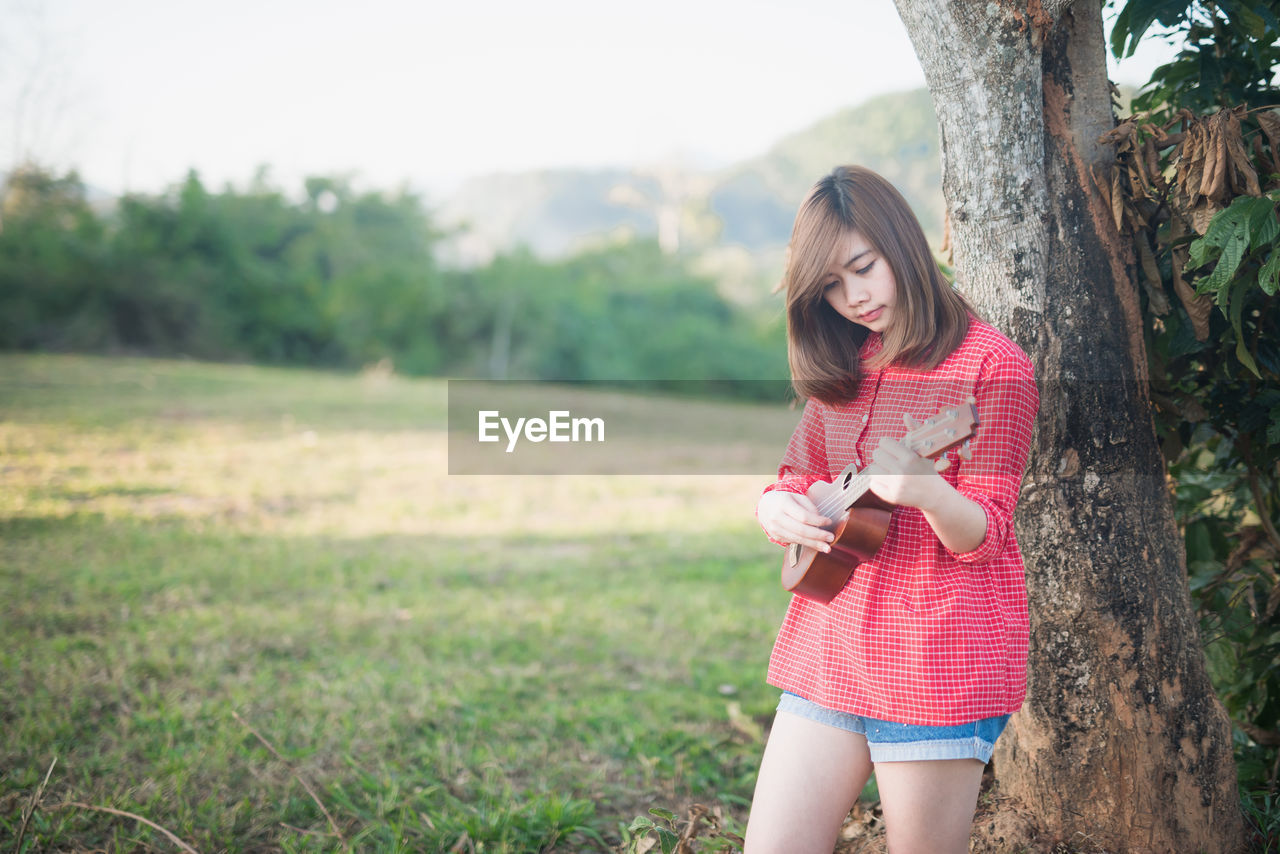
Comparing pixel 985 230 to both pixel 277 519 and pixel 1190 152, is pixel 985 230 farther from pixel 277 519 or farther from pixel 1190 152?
pixel 277 519

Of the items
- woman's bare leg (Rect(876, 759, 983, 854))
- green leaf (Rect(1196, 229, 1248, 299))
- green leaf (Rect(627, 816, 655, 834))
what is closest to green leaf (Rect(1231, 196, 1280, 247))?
green leaf (Rect(1196, 229, 1248, 299))

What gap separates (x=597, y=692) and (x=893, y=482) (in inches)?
101

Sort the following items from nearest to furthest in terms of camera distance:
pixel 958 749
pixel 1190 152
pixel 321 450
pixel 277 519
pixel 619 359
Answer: pixel 958 749 < pixel 1190 152 < pixel 277 519 < pixel 321 450 < pixel 619 359

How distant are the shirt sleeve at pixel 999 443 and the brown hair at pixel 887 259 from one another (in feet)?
0.36

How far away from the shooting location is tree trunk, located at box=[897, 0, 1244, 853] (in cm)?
194

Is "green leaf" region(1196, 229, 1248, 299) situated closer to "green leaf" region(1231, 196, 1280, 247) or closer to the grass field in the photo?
"green leaf" region(1231, 196, 1280, 247)

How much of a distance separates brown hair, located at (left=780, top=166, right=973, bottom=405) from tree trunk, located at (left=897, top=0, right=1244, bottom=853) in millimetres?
371

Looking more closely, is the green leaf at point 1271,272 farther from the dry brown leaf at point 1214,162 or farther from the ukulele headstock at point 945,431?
the ukulele headstock at point 945,431

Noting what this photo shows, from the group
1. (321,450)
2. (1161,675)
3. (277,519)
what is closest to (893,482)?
(1161,675)

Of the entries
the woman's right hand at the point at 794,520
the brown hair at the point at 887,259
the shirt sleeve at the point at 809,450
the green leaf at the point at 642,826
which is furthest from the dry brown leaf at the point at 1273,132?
the green leaf at the point at 642,826

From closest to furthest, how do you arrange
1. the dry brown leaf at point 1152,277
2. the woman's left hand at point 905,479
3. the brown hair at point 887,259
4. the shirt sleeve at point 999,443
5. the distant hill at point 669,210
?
the woman's left hand at point 905,479, the shirt sleeve at point 999,443, the brown hair at point 887,259, the dry brown leaf at point 1152,277, the distant hill at point 669,210

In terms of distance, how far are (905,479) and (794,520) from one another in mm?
279

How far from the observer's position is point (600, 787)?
282cm

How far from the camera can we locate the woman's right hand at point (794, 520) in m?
1.57
